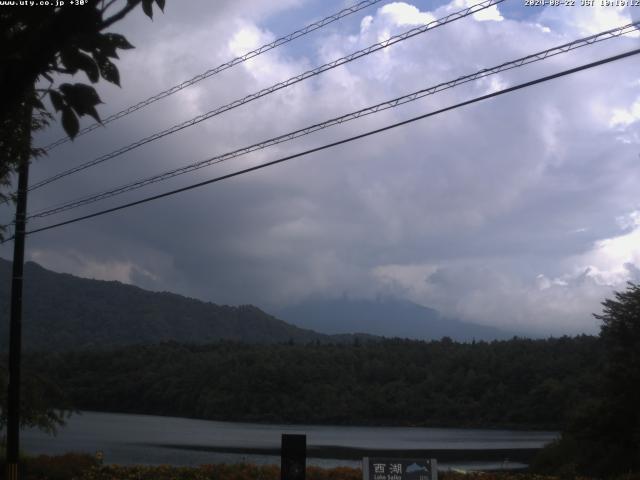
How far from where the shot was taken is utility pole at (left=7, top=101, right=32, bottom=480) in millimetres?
16781

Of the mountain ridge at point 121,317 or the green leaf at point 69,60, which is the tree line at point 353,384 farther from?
the green leaf at point 69,60

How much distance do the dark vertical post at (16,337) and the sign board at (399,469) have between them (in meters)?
9.04

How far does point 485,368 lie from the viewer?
73.5 m

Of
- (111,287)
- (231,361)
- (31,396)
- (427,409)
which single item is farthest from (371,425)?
(111,287)

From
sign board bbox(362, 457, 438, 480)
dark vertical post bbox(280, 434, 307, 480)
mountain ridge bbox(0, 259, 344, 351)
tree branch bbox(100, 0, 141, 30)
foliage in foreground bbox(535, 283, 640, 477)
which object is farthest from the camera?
mountain ridge bbox(0, 259, 344, 351)

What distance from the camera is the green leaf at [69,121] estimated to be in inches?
161

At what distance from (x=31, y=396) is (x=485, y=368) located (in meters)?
59.8

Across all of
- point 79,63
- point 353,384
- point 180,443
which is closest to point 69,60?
point 79,63

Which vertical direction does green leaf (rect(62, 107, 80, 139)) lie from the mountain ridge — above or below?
below

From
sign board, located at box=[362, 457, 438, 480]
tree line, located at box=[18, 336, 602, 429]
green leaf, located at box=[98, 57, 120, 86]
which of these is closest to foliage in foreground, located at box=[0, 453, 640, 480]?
sign board, located at box=[362, 457, 438, 480]

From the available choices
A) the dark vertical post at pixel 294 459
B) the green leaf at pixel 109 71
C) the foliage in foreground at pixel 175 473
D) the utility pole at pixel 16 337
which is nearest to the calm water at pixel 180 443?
the foliage in foreground at pixel 175 473

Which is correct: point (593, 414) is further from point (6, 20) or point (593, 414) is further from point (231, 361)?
point (231, 361)

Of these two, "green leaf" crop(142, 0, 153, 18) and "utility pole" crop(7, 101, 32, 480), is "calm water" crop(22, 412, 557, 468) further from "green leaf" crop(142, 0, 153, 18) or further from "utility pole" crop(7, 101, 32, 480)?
"green leaf" crop(142, 0, 153, 18)

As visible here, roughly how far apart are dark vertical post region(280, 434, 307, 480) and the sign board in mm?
1265
